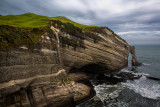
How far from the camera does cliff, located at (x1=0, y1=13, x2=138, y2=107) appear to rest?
10.6 metres

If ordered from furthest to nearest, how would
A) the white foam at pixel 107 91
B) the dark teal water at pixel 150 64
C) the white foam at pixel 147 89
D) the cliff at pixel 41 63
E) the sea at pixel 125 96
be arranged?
the dark teal water at pixel 150 64 → the white foam at pixel 147 89 → the white foam at pixel 107 91 → the sea at pixel 125 96 → the cliff at pixel 41 63

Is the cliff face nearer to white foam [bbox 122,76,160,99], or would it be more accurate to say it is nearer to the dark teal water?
white foam [bbox 122,76,160,99]

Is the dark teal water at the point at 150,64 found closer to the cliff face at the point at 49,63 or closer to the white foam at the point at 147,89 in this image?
the white foam at the point at 147,89

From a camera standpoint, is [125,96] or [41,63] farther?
[125,96]

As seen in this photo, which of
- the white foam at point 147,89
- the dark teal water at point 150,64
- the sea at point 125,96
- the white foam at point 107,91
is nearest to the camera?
the sea at point 125,96

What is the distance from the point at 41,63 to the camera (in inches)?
527

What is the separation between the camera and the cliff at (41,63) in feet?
34.9

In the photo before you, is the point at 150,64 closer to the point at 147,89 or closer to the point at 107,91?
the point at 147,89

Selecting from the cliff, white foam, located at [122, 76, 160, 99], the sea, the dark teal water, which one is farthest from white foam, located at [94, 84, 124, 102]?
the dark teal water

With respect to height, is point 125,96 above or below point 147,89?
below

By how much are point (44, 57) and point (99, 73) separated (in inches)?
722

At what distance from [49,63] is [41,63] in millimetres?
1275

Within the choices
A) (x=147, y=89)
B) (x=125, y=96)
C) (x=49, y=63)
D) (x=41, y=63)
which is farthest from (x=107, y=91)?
(x=41, y=63)

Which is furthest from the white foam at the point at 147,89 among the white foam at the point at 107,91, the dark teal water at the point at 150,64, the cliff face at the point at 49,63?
the dark teal water at the point at 150,64
